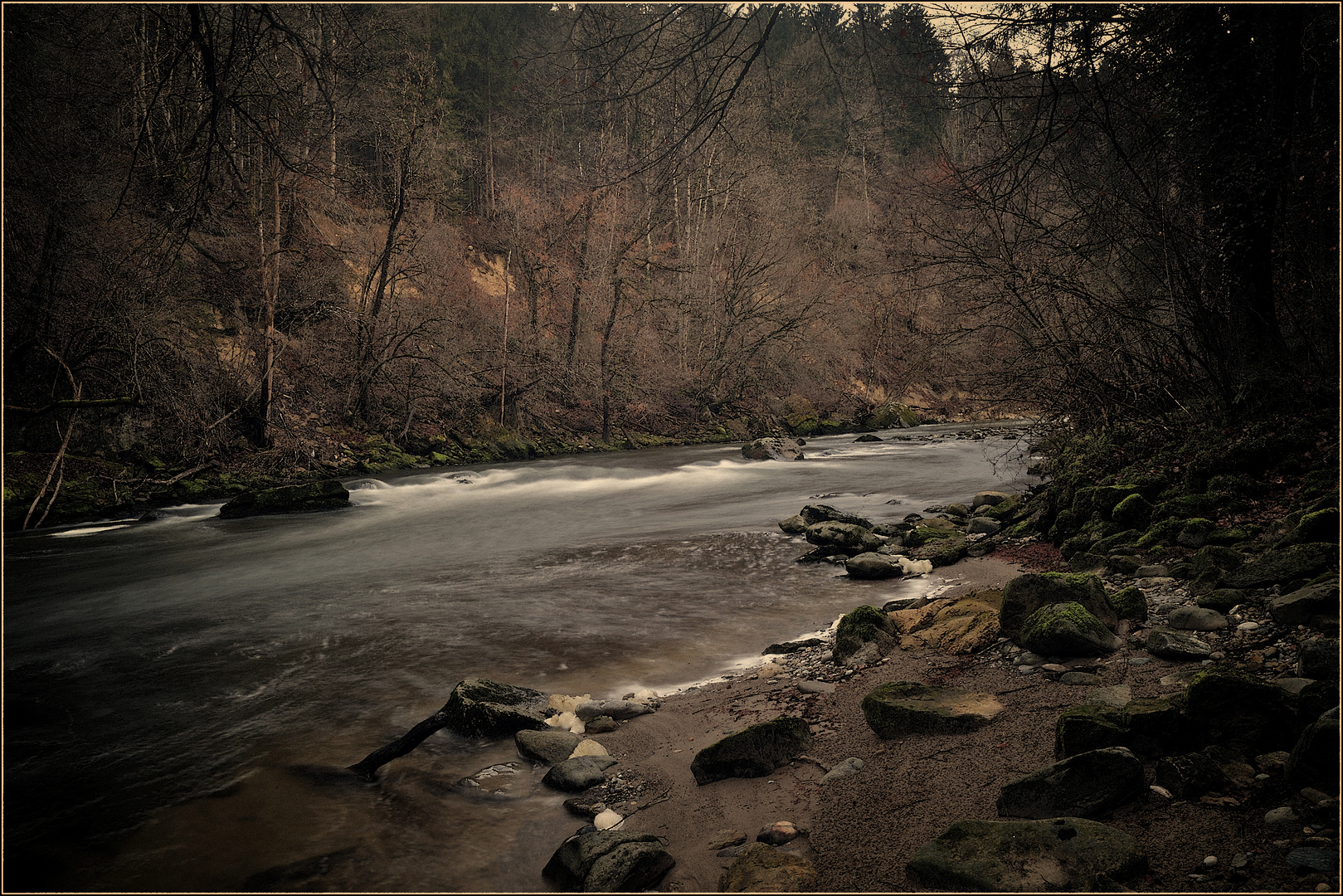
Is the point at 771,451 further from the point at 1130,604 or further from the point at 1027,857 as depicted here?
the point at 1027,857

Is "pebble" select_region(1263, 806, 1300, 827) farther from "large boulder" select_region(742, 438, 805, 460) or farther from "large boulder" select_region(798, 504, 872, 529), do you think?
"large boulder" select_region(742, 438, 805, 460)

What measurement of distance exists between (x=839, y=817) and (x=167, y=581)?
10.6 metres

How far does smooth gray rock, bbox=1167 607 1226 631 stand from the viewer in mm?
4641

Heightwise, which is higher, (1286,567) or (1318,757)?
(1286,567)

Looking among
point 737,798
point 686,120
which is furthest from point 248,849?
point 686,120

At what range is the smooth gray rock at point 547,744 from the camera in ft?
16.8

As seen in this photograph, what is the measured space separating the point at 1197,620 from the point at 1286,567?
2.28 ft

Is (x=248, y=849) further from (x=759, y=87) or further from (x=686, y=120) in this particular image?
(x=759, y=87)

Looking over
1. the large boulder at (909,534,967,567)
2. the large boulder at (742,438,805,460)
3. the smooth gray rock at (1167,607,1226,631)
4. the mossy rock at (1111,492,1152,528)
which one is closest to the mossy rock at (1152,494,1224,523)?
the mossy rock at (1111,492,1152,528)

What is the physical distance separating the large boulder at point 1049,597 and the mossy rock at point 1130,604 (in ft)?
0.19

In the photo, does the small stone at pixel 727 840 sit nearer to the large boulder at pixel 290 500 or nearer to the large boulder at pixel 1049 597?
the large boulder at pixel 1049 597

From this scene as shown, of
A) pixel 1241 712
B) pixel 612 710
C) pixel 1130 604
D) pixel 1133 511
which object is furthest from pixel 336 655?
pixel 1133 511

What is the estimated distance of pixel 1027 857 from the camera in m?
2.94

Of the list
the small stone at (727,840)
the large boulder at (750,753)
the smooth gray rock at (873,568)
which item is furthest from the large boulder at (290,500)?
the small stone at (727,840)
